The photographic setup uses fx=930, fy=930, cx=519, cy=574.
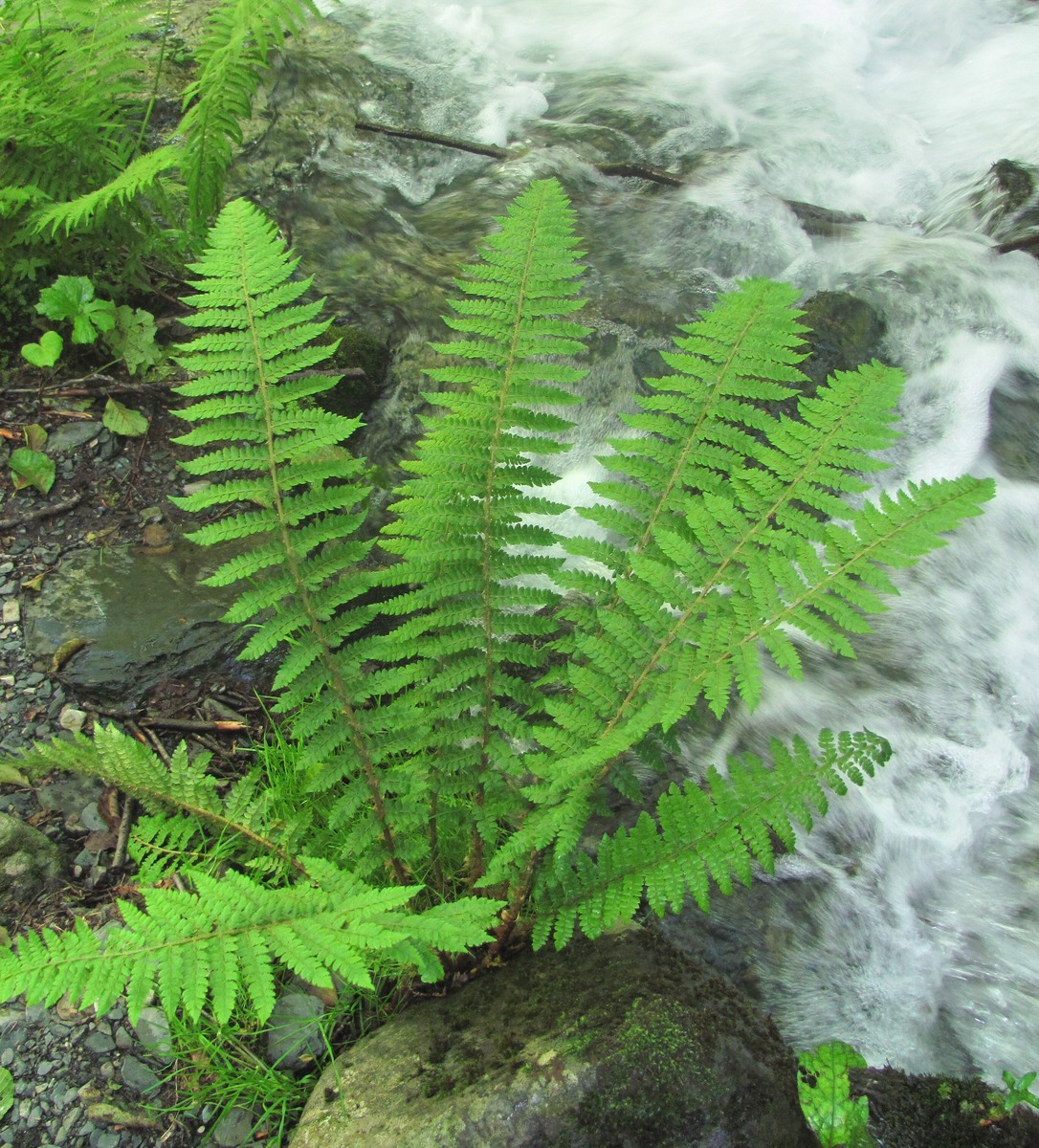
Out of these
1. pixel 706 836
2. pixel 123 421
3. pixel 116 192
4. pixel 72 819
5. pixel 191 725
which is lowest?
pixel 72 819

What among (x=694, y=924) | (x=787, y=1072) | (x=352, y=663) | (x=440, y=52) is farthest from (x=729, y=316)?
(x=440, y=52)

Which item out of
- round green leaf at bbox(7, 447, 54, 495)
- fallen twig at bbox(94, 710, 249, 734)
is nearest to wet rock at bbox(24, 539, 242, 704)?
Answer: fallen twig at bbox(94, 710, 249, 734)

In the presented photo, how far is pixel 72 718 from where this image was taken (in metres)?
2.95

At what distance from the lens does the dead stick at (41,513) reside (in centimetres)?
334

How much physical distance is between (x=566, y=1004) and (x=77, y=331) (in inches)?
116

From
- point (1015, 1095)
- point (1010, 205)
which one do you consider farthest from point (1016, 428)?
point (1015, 1095)

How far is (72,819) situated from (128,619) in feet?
2.27

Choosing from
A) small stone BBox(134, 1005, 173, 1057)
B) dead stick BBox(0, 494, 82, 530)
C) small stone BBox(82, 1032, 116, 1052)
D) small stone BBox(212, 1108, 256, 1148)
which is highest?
dead stick BBox(0, 494, 82, 530)

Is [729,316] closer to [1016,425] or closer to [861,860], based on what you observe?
[861,860]

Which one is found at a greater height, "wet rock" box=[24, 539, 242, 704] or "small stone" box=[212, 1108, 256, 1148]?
"wet rock" box=[24, 539, 242, 704]

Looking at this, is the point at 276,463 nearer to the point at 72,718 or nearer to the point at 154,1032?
the point at 72,718

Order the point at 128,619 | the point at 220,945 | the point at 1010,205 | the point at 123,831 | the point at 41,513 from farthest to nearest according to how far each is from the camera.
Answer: the point at 1010,205 → the point at 41,513 → the point at 128,619 → the point at 123,831 → the point at 220,945

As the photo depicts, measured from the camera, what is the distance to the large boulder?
6.46ft

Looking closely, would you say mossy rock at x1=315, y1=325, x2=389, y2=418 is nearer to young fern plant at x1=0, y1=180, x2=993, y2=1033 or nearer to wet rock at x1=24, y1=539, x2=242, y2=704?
wet rock at x1=24, y1=539, x2=242, y2=704
